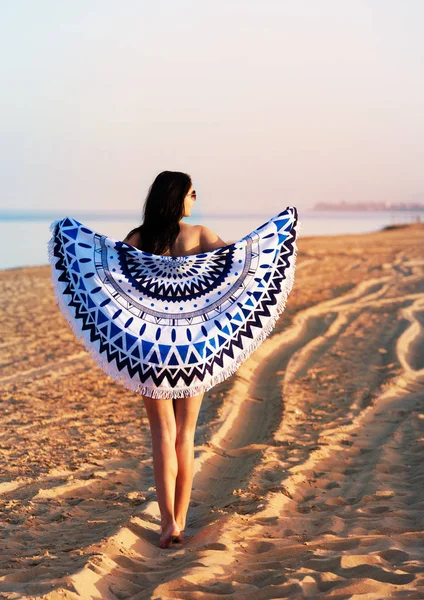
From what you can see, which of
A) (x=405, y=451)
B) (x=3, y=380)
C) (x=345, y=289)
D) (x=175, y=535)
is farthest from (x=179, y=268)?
(x=345, y=289)

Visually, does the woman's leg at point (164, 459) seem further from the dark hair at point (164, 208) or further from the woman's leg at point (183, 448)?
the dark hair at point (164, 208)

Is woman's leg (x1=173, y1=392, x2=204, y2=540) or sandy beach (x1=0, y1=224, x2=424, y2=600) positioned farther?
woman's leg (x1=173, y1=392, x2=204, y2=540)

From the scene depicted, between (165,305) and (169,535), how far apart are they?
4.24 feet

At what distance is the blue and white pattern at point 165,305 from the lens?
4586 millimetres

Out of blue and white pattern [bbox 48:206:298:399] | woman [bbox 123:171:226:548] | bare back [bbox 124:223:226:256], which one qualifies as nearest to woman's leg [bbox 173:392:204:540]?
woman [bbox 123:171:226:548]

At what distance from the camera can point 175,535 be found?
14.8 feet

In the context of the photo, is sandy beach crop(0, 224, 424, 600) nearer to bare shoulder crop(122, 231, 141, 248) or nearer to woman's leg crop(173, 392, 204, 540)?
woman's leg crop(173, 392, 204, 540)

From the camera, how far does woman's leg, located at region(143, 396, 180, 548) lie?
455 centimetres

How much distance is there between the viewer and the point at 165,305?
184 inches

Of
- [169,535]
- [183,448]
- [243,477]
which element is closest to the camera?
[169,535]

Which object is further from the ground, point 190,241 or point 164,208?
point 164,208

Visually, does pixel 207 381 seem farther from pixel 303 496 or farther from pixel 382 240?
pixel 382 240

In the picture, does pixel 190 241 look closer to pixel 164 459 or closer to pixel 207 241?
pixel 207 241

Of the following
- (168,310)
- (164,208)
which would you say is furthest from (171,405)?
(164,208)
